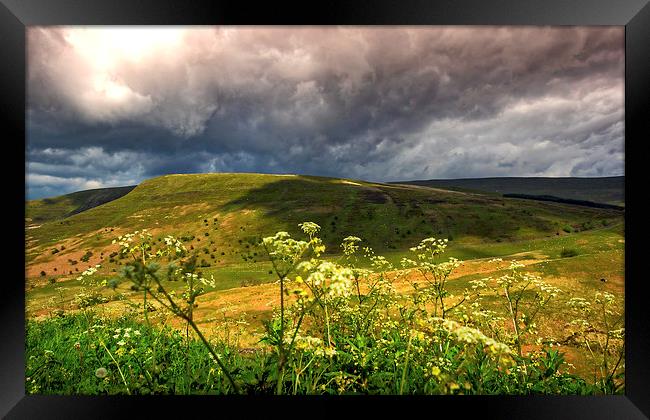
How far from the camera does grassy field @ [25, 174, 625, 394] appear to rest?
7512 mm

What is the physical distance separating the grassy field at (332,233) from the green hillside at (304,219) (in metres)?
0.17

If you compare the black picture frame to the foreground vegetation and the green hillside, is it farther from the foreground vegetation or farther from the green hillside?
the green hillside

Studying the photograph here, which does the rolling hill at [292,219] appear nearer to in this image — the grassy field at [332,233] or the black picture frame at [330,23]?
the grassy field at [332,233]

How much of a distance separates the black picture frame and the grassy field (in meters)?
1.03

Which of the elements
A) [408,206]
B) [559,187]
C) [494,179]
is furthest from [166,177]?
[494,179]

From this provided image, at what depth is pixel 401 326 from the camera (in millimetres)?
3486

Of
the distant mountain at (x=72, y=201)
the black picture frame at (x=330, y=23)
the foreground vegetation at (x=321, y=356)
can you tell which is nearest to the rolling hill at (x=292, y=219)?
the foreground vegetation at (x=321, y=356)

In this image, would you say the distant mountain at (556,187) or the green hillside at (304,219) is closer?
the green hillside at (304,219)

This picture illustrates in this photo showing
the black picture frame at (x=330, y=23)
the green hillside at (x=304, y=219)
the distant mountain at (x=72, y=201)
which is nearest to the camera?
the black picture frame at (x=330, y=23)

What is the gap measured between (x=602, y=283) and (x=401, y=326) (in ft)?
21.2

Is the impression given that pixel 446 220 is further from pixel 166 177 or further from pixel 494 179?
pixel 494 179

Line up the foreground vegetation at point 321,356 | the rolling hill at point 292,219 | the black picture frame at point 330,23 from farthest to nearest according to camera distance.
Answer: the rolling hill at point 292,219 → the black picture frame at point 330,23 → the foreground vegetation at point 321,356

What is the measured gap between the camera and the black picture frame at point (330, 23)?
115 inches

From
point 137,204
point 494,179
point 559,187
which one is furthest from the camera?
point 494,179
